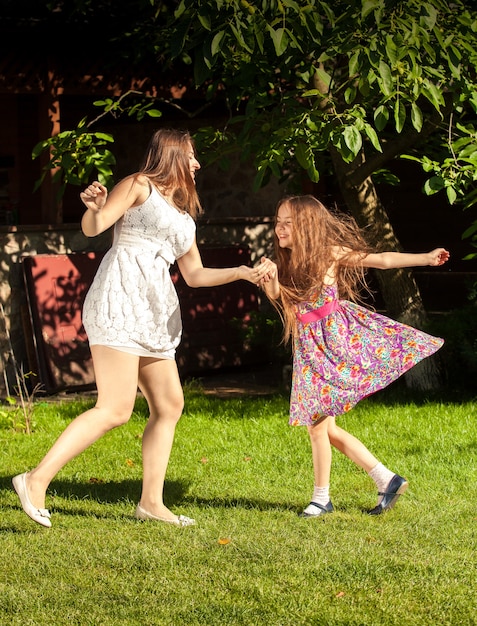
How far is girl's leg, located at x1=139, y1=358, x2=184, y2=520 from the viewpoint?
189 inches

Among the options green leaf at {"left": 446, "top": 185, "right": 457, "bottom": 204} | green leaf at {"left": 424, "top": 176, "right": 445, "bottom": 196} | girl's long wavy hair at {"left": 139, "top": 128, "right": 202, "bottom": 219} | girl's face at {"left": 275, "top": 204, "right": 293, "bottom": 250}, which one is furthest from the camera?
green leaf at {"left": 424, "top": 176, "right": 445, "bottom": 196}

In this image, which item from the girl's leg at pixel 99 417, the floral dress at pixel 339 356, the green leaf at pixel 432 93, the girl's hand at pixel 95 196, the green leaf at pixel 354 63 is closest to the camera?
the girl's hand at pixel 95 196

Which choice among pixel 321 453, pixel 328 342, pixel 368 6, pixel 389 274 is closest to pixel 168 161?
pixel 328 342

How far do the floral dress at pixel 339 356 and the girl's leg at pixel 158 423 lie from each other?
583 mm

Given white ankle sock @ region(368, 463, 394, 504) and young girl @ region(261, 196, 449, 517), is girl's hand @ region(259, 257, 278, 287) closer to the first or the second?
young girl @ region(261, 196, 449, 517)

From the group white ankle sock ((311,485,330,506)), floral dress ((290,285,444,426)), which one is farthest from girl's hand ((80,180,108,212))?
white ankle sock ((311,485,330,506))

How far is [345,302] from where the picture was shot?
5113 mm

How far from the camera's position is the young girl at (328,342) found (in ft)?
16.2

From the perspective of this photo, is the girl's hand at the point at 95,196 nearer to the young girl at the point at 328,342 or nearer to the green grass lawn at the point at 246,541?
the young girl at the point at 328,342

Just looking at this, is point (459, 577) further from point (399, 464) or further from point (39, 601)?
point (399, 464)

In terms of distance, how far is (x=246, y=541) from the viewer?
4.48 meters

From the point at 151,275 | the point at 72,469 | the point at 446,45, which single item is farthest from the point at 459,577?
the point at 446,45

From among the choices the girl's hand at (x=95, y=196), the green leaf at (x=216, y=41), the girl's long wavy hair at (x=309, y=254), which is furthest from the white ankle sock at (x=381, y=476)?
the green leaf at (x=216, y=41)

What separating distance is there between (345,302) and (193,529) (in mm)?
1340
